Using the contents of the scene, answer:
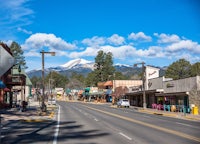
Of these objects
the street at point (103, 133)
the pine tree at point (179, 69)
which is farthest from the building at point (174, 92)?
the pine tree at point (179, 69)

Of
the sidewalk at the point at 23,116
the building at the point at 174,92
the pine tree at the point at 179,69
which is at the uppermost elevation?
the pine tree at the point at 179,69

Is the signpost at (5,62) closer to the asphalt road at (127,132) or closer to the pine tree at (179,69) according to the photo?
the asphalt road at (127,132)

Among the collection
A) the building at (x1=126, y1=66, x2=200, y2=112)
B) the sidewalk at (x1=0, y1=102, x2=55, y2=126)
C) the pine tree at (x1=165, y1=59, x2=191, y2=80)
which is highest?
the pine tree at (x1=165, y1=59, x2=191, y2=80)

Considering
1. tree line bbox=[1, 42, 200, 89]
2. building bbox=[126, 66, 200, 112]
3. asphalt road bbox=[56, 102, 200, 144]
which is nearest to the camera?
asphalt road bbox=[56, 102, 200, 144]

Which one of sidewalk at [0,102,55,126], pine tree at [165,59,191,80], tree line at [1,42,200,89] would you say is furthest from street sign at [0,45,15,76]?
pine tree at [165,59,191,80]

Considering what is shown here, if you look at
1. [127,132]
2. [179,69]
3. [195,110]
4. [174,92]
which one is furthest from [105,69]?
[127,132]

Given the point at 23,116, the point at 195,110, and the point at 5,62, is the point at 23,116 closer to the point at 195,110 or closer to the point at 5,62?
the point at 195,110

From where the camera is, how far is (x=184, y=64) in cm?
11462

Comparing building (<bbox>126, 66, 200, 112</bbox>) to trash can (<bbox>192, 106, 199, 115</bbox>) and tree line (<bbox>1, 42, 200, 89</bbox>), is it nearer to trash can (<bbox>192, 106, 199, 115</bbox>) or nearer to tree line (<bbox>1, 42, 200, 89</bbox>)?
trash can (<bbox>192, 106, 199, 115</bbox>)

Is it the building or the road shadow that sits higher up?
the building

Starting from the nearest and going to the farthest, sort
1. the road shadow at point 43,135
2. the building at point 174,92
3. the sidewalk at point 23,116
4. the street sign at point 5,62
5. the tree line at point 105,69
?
the street sign at point 5,62, the road shadow at point 43,135, the sidewalk at point 23,116, the building at point 174,92, the tree line at point 105,69

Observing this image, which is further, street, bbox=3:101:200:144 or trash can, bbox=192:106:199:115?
trash can, bbox=192:106:199:115

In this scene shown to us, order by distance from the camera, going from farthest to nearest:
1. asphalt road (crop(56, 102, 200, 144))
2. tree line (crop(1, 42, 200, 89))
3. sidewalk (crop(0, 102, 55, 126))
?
tree line (crop(1, 42, 200, 89)) → sidewalk (crop(0, 102, 55, 126)) → asphalt road (crop(56, 102, 200, 144))

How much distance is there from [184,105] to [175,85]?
5160 millimetres
